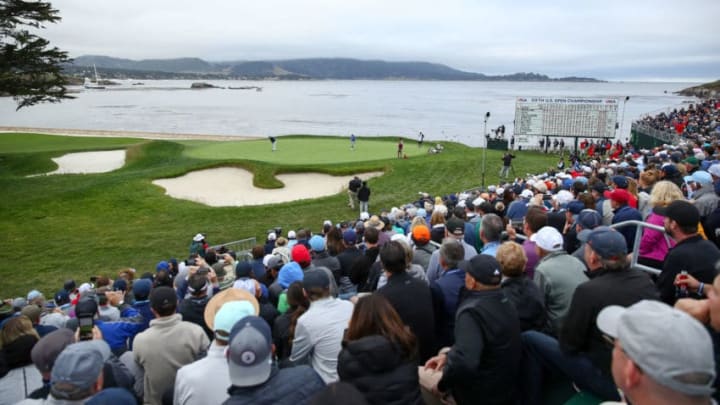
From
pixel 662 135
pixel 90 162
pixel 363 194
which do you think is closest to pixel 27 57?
pixel 90 162

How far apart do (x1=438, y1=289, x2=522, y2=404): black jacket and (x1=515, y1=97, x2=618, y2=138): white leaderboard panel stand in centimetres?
3394

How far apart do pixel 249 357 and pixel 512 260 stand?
8.83 ft

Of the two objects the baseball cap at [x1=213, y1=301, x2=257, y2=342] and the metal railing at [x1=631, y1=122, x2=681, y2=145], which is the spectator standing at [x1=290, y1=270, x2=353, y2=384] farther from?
the metal railing at [x1=631, y1=122, x2=681, y2=145]

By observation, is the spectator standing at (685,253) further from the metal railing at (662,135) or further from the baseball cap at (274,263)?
the metal railing at (662,135)

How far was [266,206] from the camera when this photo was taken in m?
19.9

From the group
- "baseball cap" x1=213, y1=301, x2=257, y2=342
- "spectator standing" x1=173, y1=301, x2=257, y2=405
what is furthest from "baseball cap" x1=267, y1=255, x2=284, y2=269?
"spectator standing" x1=173, y1=301, x2=257, y2=405

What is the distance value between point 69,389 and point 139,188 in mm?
21115

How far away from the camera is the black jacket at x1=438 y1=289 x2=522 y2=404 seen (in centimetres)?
371

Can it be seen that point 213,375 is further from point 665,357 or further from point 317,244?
point 317,244

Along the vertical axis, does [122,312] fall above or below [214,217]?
above

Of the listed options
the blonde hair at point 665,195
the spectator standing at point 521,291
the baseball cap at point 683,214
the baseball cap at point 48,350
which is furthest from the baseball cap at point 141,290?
the blonde hair at point 665,195

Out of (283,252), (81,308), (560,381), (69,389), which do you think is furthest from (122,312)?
(560,381)

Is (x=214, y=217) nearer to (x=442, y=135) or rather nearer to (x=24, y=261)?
(x=24, y=261)

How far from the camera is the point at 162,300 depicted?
4473mm
